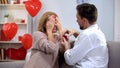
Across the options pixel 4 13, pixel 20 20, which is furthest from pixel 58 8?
pixel 4 13

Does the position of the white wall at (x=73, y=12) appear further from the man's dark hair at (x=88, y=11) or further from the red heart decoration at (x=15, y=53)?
the man's dark hair at (x=88, y=11)

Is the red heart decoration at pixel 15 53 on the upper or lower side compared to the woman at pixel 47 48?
lower

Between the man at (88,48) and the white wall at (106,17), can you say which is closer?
the man at (88,48)

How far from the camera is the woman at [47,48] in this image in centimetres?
202

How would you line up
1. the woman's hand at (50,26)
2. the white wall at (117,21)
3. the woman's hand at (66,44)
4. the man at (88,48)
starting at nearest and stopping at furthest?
the man at (88,48)
the woman's hand at (66,44)
the woman's hand at (50,26)
the white wall at (117,21)

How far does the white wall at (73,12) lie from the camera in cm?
447

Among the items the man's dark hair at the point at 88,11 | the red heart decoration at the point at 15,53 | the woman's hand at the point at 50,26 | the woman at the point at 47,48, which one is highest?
the man's dark hair at the point at 88,11

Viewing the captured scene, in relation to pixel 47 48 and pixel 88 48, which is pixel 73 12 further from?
pixel 88 48

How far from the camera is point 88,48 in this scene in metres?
1.86

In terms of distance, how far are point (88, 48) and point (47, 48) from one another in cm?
39

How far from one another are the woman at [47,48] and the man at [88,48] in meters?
0.17

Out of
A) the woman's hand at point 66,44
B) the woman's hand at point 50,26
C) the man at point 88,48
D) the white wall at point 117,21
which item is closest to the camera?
the man at point 88,48

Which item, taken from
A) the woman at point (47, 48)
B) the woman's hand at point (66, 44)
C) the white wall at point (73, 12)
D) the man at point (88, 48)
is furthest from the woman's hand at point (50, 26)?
the white wall at point (73, 12)

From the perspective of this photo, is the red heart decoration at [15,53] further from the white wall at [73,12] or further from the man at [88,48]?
the man at [88,48]
